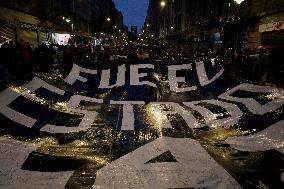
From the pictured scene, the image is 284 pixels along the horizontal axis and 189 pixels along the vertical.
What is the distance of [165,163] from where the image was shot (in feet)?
12.1

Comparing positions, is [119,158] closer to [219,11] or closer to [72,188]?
[72,188]

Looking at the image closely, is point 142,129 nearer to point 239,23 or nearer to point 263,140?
point 263,140

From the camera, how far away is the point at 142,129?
16.1 ft

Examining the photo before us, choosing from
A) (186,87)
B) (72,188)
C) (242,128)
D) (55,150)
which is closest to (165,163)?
(72,188)

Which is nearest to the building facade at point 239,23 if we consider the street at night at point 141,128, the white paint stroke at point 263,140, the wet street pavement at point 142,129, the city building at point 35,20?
the wet street pavement at point 142,129

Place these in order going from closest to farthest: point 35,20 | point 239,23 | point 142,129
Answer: point 142,129
point 239,23
point 35,20

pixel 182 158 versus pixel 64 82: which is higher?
pixel 64 82

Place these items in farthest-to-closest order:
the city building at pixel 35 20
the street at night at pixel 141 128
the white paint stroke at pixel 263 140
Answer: the city building at pixel 35 20, the white paint stroke at pixel 263 140, the street at night at pixel 141 128

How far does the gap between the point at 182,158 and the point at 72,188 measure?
143 cm

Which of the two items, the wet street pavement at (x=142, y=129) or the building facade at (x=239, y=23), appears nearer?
the wet street pavement at (x=142, y=129)

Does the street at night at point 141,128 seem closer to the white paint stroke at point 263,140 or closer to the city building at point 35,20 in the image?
the white paint stroke at point 263,140

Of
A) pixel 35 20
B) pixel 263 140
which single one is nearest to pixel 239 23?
pixel 35 20

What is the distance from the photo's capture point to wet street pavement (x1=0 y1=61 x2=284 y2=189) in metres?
3.41

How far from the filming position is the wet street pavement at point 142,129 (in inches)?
134
